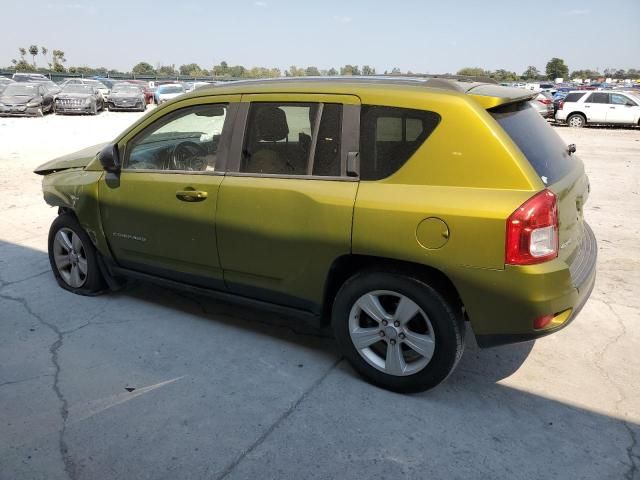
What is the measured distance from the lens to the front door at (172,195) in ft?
11.7

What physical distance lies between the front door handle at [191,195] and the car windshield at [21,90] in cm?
2277

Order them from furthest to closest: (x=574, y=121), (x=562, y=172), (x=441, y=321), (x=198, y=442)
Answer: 1. (x=574, y=121)
2. (x=562, y=172)
3. (x=441, y=321)
4. (x=198, y=442)

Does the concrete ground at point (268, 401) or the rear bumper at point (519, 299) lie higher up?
the rear bumper at point (519, 299)

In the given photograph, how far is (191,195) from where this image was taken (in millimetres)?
3551

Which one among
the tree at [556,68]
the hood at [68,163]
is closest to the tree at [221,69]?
the tree at [556,68]

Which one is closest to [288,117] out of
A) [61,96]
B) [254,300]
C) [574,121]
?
[254,300]

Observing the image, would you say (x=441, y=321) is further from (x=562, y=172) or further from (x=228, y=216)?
(x=228, y=216)

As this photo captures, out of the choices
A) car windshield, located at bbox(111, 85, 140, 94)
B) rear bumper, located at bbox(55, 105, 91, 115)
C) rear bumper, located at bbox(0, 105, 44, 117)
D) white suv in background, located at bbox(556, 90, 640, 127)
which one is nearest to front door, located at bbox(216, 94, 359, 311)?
white suv in background, located at bbox(556, 90, 640, 127)

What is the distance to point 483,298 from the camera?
2.75 m

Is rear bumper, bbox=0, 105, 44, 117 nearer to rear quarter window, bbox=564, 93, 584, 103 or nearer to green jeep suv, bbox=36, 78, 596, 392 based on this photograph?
green jeep suv, bbox=36, 78, 596, 392

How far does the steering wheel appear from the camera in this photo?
370 centimetres

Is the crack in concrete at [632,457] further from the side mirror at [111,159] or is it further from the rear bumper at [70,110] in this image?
the rear bumper at [70,110]

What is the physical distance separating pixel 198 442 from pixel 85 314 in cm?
196

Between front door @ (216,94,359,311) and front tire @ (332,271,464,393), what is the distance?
223 millimetres
